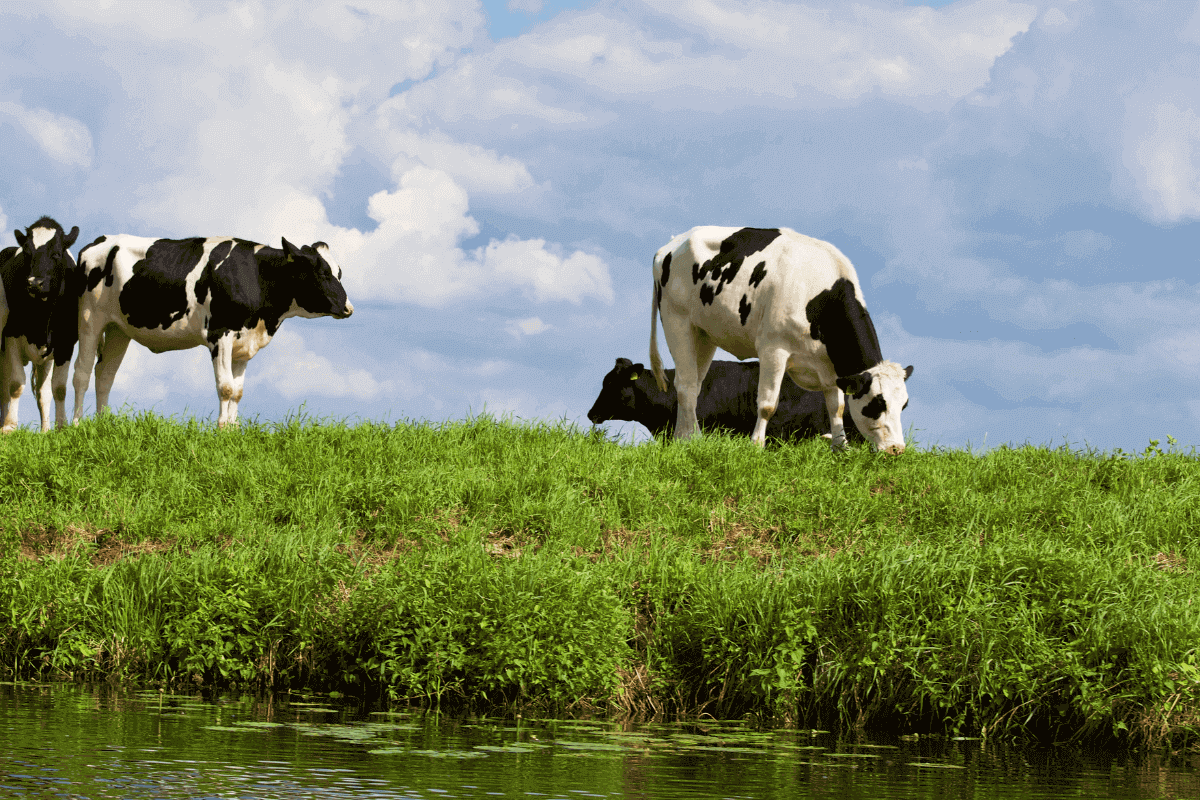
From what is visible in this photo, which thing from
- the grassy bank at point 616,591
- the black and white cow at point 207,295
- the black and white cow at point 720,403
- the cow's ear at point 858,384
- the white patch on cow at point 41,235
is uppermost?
the white patch on cow at point 41,235

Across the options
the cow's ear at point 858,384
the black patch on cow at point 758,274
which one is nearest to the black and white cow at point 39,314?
the black patch on cow at point 758,274

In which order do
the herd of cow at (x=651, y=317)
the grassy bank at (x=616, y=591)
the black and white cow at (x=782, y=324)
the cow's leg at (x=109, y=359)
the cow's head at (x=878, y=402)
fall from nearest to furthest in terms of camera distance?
the grassy bank at (x=616, y=591)
the cow's head at (x=878, y=402)
the black and white cow at (x=782, y=324)
the herd of cow at (x=651, y=317)
the cow's leg at (x=109, y=359)

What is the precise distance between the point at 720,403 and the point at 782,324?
460 centimetres

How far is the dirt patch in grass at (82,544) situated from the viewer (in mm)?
9438

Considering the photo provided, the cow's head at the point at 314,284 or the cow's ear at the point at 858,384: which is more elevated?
the cow's head at the point at 314,284

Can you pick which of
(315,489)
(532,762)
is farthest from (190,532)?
(532,762)

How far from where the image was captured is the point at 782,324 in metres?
14.1

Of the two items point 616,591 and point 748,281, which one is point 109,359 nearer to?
point 748,281

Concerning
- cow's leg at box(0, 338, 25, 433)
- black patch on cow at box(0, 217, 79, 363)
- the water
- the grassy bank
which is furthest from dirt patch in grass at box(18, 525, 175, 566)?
cow's leg at box(0, 338, 25, 433)

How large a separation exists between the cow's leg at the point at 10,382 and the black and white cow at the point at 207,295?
1.41 meters

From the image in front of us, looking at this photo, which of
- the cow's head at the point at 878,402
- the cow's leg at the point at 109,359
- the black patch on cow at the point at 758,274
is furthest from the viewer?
the cow's leg at the point at 109,359

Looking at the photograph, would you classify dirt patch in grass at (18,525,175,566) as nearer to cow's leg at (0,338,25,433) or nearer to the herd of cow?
the herd of cow

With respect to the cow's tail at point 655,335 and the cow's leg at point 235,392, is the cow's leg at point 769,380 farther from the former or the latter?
the cow's leg at point 235,392

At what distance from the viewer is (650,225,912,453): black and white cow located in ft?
44.1
